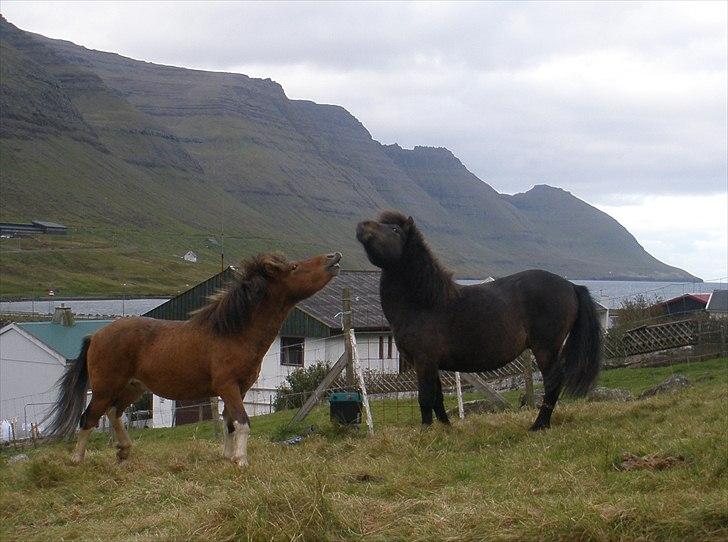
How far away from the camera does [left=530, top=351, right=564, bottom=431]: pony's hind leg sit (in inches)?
427

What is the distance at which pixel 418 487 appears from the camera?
7559 millimetres

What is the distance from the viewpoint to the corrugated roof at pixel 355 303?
124 ft

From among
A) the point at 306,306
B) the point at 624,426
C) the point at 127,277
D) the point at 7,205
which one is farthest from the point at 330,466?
the point at 7,205

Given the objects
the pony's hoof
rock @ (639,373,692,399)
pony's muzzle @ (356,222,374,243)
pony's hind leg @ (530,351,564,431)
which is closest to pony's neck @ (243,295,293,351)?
pony's muzzle @ (356,222,374,243)

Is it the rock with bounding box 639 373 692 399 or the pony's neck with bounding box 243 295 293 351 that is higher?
the pony's neck with bounding box 243 295 293 351

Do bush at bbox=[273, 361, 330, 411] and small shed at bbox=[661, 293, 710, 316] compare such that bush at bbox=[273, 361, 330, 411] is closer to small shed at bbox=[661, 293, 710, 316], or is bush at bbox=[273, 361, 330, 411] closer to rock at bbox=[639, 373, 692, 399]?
rock at bbox=[639, 373, 692, 399]

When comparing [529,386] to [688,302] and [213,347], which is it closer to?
[213,347]

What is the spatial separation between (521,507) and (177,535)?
2.27 metres

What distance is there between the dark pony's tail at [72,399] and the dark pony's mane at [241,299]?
62.1 inches

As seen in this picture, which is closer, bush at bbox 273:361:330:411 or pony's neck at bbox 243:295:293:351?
pony's neck at bbox 243:295:293:351

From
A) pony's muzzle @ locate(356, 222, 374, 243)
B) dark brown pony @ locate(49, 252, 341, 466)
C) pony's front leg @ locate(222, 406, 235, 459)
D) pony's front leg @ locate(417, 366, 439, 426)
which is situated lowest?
pony's front leg @ locate(222, 406, 235, 459)

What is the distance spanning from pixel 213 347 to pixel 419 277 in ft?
8.94

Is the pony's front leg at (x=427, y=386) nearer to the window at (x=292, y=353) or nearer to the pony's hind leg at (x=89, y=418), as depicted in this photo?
the pony's hind leg at (x=89, y=418)

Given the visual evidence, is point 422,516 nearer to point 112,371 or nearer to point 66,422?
point 112,371
